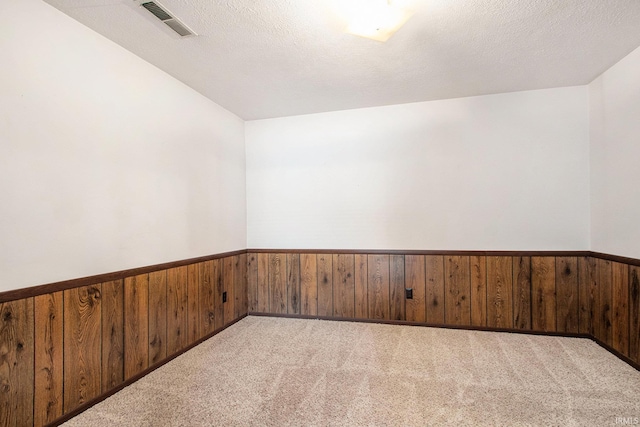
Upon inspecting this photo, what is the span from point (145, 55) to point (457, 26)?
2138 mm

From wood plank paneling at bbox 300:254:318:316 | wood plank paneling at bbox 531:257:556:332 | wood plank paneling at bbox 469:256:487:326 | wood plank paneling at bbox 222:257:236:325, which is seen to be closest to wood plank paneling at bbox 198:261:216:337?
wood plank paneling at bbox 222:257:236:325

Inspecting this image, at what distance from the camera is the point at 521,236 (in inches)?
116

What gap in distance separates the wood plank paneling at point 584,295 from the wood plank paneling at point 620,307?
12.1 inches

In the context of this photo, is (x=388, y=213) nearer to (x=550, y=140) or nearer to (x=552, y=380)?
(x=550, y=140)

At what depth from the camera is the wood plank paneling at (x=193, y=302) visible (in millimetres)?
2711

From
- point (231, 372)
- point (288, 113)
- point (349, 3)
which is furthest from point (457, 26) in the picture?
point (231, 372)

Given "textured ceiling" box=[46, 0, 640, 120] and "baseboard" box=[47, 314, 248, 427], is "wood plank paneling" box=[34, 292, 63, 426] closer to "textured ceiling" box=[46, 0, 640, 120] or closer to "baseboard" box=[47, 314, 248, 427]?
"baseboard" box=[47, 314, 248, 427]

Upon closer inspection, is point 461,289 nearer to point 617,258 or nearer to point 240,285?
point 617,258

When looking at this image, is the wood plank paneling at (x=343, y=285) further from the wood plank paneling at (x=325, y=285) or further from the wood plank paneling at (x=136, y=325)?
the wood plank paneling at (x=136, y=325)

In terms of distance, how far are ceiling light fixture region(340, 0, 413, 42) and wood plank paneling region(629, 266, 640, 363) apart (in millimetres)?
2406

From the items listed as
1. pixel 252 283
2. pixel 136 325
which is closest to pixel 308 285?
pixel 252 283

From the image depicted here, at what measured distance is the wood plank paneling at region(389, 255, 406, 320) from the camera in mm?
3203

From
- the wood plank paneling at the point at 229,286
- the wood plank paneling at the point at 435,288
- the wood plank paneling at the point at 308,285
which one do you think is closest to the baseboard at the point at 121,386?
the wood plank paneling at the point at 229,286

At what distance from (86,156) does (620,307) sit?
156 inches
